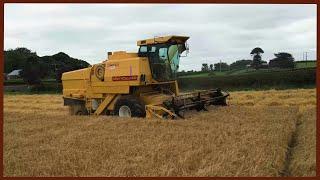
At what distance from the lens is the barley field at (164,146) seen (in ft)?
19.5

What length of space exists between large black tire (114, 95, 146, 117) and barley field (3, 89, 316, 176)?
1298mm

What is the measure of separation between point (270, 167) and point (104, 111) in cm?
872

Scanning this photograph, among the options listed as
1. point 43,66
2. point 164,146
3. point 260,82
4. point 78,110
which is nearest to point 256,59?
point 260,82

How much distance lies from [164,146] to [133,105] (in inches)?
214

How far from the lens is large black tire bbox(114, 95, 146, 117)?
1245 cm

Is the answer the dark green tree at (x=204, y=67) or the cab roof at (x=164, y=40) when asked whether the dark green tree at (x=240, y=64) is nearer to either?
the dark green tree at (x=204, y=67)

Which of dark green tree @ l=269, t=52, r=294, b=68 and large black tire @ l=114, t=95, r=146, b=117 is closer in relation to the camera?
large black tire @ l=114, t=95, r=146, b=117

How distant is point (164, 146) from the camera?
23.9ft

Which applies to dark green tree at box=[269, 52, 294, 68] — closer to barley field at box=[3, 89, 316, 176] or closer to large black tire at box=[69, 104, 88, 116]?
large black tire at box=[69, 104, 88, 116]

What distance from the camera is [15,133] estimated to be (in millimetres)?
9695

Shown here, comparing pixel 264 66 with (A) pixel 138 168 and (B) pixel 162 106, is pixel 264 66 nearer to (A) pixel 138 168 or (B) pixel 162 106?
(B) pixel 162 106

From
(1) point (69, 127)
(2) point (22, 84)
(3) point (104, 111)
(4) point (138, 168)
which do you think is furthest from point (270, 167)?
(2) point (22, 84)

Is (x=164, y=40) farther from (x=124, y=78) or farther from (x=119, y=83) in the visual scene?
(x=119, y=83)

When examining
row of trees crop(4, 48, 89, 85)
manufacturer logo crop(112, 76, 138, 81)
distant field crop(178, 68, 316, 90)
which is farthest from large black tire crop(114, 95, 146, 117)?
row of trees crop(4, 48, 89, 85)
